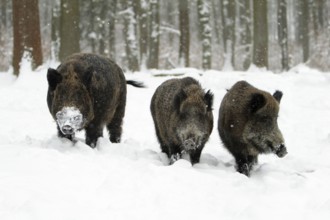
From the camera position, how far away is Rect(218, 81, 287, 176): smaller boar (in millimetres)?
6414

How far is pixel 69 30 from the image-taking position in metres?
15.8

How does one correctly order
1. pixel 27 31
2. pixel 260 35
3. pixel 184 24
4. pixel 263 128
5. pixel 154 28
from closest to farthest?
1. pixel 263 128
2. pixel 27 31
3. pixel 260 35
4. pixel 184 24
5. pixel 154 28

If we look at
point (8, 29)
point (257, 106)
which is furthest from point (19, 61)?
point (8, 29)

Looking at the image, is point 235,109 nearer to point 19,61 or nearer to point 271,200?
point 271,200

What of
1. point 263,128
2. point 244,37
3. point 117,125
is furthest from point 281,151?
point 244,37

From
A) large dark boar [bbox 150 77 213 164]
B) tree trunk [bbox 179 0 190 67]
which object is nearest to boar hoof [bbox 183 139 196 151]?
large dark boar [bbox 150 77 213 164]

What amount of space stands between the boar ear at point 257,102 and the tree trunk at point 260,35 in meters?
11.2

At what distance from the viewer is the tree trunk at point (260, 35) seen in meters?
17.6

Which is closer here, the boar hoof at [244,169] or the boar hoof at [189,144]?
the boar hoof at [189,144]

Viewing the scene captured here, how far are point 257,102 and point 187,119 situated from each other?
934 millimetres

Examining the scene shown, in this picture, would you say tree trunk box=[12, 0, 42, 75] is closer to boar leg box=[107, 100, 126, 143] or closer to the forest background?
the forest background

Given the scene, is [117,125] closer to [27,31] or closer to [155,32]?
[27,31]

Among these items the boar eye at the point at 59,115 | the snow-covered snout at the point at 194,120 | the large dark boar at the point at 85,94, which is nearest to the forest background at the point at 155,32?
the large dark boar at the point at 85,94

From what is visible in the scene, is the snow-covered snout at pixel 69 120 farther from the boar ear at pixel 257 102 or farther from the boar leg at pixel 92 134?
the boar ear at pixel 257 102
